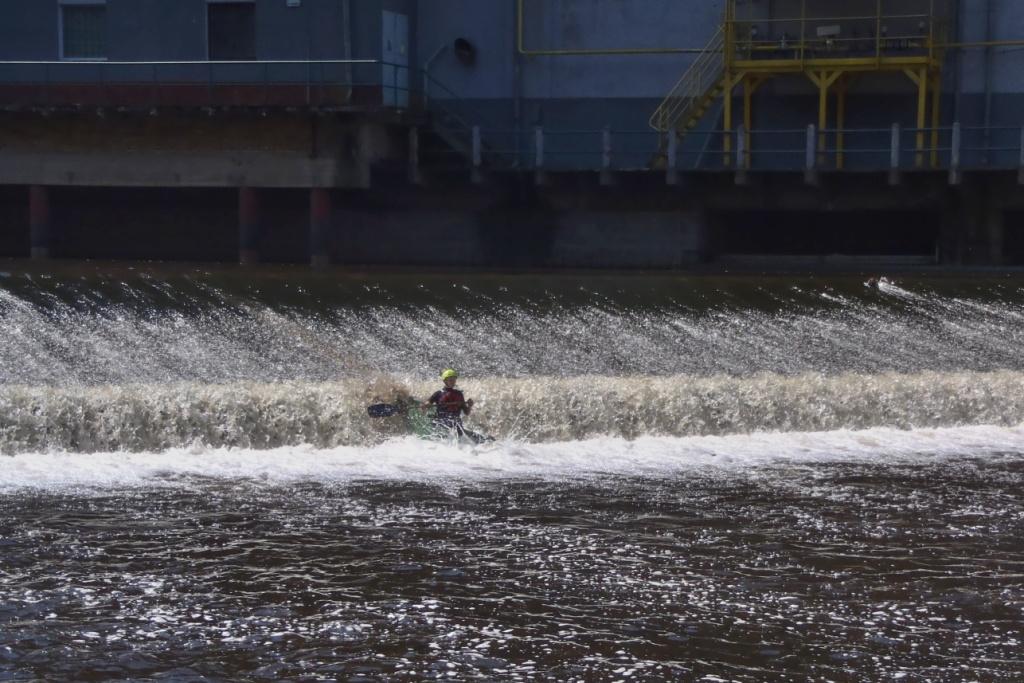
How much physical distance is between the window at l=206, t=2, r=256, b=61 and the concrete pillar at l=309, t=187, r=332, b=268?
11.1 feet

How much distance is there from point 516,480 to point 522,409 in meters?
2.72

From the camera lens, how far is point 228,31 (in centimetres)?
2928

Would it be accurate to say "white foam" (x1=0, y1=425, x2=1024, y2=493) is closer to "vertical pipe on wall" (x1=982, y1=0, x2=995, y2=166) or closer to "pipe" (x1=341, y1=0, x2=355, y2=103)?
"vertical pipe on wall" (x1=982, y1=0, x2=995, y2=166)

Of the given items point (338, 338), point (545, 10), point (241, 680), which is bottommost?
point (241, 680)

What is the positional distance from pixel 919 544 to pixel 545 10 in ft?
64.2

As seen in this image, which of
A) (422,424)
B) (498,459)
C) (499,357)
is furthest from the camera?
(499,357)

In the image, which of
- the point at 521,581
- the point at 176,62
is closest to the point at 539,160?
the point at 176,62

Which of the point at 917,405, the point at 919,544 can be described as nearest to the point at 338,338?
the point at 917,405

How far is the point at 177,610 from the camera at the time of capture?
32.5 ft

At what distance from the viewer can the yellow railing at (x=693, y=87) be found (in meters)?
27.9

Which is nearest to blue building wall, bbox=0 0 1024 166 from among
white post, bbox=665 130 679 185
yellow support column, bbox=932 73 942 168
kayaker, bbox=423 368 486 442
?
yellow support column, bbox=932 73 942 168

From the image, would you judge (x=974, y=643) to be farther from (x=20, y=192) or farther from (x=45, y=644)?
(x=20, y=192)

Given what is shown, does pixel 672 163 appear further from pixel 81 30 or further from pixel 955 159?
pixel 81 30

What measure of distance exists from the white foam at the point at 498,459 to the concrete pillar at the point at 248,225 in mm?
13087
